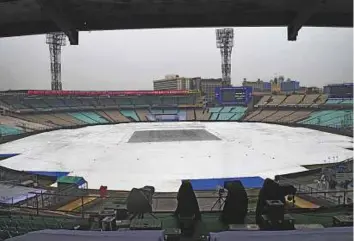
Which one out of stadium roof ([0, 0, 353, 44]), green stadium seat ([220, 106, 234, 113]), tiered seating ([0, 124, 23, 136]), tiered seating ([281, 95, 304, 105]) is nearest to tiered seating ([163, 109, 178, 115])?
green stadium seat ([220, 106, 234, 113])

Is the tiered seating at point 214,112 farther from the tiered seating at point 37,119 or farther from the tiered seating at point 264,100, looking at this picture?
the tiered seating at point 37,119

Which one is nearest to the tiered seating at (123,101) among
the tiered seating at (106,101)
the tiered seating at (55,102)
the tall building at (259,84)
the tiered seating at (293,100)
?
the tiered seating at (106,101)

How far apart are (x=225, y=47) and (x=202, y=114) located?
11.1 meters

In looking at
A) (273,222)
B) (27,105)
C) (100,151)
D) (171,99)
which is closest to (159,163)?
(100,151)

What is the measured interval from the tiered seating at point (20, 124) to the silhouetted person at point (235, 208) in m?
34.9

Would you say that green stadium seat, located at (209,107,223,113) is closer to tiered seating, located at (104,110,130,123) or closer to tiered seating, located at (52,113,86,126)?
tiered seating, located at (104,110,130,123)

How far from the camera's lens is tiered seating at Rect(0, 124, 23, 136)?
104 ft

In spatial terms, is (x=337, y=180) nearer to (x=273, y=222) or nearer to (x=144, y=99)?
(x=273, y=222)

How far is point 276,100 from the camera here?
56.3m

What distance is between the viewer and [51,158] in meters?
18.9

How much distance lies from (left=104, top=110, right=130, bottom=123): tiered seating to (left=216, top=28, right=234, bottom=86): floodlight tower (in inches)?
721

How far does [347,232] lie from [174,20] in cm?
280

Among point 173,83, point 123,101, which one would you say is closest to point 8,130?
point 123,101

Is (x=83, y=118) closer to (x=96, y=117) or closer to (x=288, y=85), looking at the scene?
(x=96, y=117)
